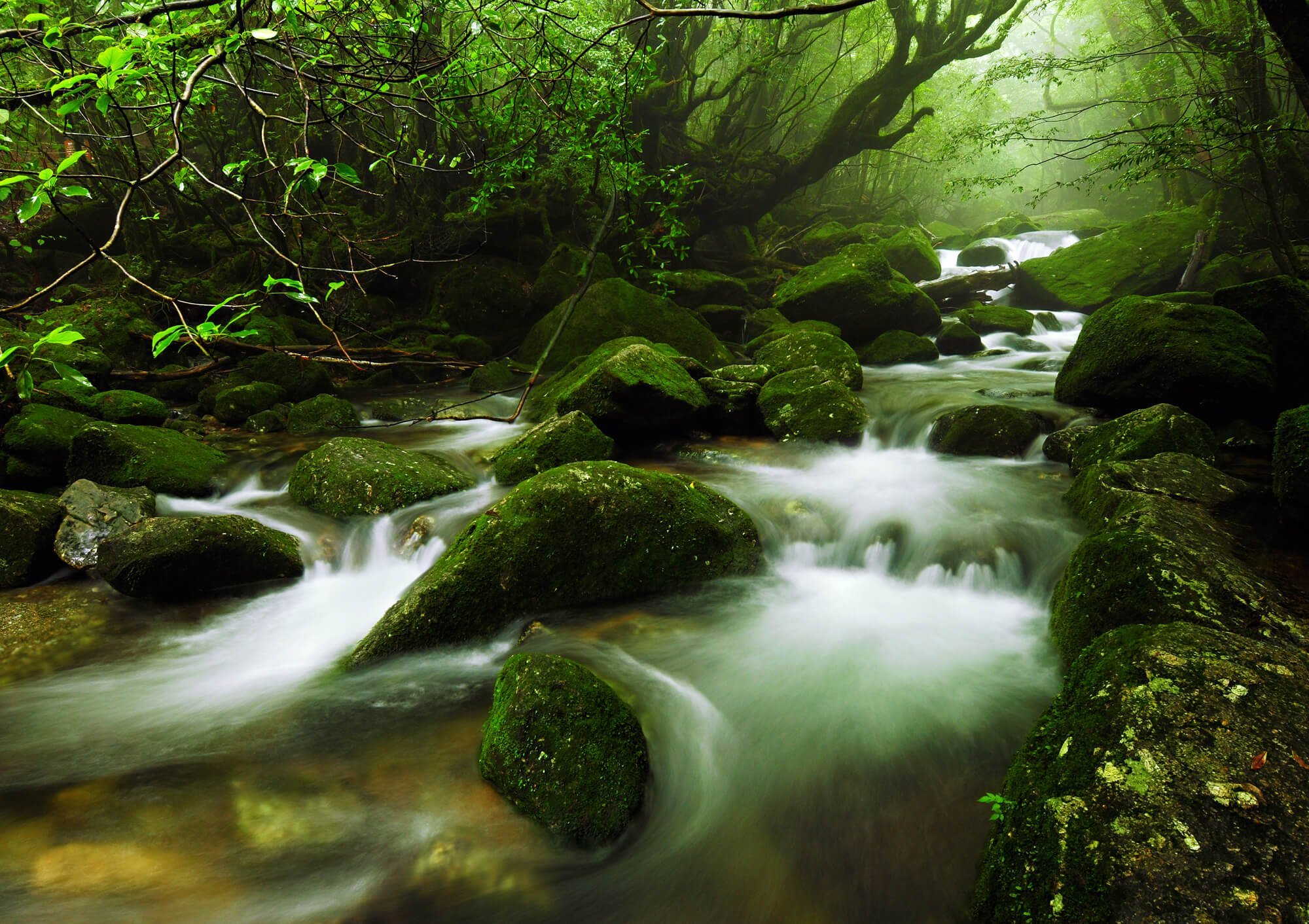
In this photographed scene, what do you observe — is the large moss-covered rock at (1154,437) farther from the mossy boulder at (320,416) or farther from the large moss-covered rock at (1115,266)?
the large moss-covered rock at (1115,266)

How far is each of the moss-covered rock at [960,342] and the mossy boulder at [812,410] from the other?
254 inches

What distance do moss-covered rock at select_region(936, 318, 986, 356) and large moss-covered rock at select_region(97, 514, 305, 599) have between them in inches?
494

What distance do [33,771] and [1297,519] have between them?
676 cm

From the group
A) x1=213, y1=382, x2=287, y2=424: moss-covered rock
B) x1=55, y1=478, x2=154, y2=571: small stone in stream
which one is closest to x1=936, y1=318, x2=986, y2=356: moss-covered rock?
x1=213, y1=382, x2=287, y2=424: moss-covered rock

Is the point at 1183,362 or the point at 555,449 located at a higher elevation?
the point at 1183,362

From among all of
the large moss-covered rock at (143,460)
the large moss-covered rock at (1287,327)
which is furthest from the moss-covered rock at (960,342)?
the large moss-covered rock at (143,460)

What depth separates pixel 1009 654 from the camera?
3576 millimetres

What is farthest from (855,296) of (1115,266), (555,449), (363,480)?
(363,480)

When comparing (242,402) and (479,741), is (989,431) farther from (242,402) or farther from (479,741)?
(242,402)

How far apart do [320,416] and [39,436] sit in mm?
2840

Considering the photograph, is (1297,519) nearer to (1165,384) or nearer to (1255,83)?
(1165,384)

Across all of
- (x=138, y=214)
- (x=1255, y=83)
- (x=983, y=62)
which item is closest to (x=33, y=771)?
(x=138, y=214)

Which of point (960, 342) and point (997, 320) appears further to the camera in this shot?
point (997, 320)

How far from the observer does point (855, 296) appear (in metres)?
12.2
